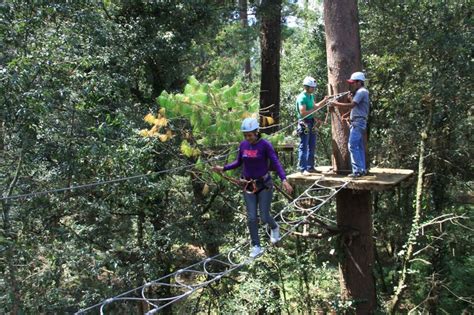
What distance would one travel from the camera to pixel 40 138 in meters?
4.95

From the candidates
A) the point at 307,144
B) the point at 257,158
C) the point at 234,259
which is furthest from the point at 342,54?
the point at 234,259

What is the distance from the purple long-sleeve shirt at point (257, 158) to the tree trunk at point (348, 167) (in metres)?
1.81

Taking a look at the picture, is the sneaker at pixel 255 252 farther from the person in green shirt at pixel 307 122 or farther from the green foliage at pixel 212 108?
the green foliage at pixel 212 108

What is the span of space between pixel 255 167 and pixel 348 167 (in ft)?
6.29

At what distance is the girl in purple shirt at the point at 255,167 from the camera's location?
12.1 ft

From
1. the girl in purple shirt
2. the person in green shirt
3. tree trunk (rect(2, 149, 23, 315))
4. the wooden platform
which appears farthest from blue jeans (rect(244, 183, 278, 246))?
tree trunk (rect(2, 149, 23, 315))

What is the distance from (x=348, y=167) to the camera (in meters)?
5.30

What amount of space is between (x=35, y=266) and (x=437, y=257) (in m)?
6.22

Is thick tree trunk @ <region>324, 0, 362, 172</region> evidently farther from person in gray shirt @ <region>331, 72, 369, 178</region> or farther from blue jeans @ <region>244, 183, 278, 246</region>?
blue jeans @ <region>244, 183, 278, 246</region>

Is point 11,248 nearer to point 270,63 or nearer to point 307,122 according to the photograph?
point 307,122

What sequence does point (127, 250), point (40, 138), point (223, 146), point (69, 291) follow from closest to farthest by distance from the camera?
point (40, 138)
point (223, 146)
point (69, 291)
point (127, 250)

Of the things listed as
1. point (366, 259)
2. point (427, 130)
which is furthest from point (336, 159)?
point (427, 130)

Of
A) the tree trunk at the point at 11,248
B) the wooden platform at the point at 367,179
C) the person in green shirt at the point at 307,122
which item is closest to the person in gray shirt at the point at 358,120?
the wooden platform at the point at 367,179

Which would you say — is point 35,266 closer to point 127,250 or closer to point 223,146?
point 127,250
